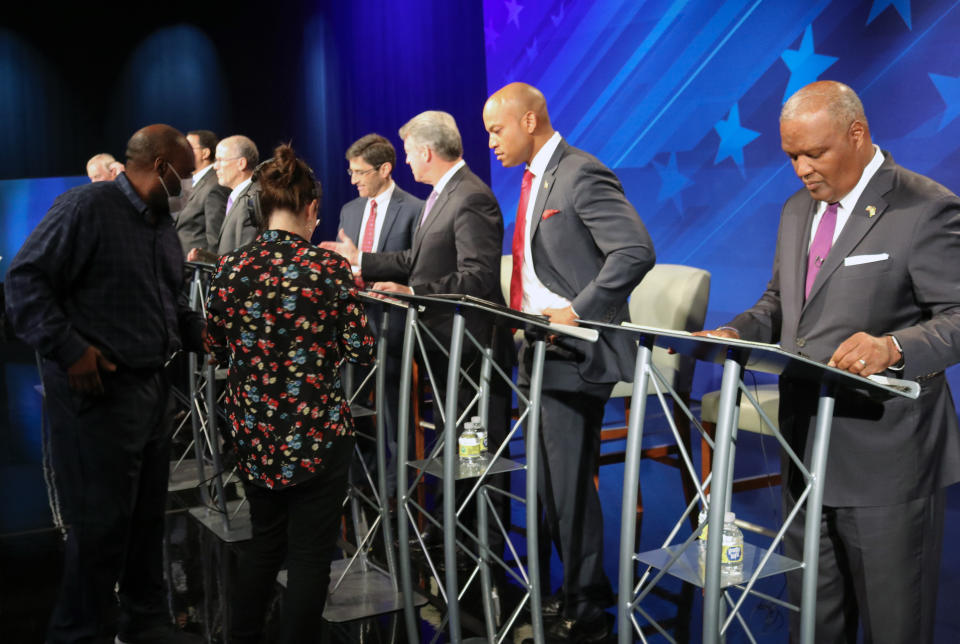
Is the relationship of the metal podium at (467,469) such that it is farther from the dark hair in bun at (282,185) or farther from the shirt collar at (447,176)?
the shirt collar at (447,176)

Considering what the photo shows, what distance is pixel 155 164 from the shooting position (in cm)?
280

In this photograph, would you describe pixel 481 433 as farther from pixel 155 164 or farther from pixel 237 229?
pixel 237 229

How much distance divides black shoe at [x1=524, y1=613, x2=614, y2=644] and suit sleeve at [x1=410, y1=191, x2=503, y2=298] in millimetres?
1234

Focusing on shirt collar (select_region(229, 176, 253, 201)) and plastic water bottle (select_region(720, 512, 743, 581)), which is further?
shirt collar (select_region(229, 176, 253, 201))

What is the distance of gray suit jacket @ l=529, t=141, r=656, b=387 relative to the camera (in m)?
2.91

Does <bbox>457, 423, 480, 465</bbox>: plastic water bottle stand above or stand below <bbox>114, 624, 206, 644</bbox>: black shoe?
above

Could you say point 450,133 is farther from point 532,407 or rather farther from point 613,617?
point 613,617

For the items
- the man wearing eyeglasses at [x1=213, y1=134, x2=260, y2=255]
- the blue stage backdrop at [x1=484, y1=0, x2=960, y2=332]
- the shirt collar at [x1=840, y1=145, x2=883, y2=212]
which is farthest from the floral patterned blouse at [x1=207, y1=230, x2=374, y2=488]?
the blue stage backdrop at [x1=484, y1=0, x2=960, y2=332]

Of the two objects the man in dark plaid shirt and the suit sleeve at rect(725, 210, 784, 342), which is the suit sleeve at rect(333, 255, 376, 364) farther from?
the suit sleeve at rect(725, 210, 784, 342)

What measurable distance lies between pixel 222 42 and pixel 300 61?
1.53 m

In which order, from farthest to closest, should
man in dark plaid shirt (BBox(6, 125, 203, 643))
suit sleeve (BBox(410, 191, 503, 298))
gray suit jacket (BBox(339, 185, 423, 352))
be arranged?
gray suit jacket (BBox(339, 185, 423, 352)), suit sleeve (BBox(410, 191, 503, 298)), man in dark plaid shirt (BBox(6, 125, 203, 643))

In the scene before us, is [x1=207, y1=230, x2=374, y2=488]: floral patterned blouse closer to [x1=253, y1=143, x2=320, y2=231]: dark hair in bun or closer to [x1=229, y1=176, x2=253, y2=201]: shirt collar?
[x1=253, y1=143, x2=320, y2=231]: dark hair in bun

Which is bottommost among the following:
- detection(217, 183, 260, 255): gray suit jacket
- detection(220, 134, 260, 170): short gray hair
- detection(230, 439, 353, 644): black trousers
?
detection(230, 439, 353, 644): black trousers

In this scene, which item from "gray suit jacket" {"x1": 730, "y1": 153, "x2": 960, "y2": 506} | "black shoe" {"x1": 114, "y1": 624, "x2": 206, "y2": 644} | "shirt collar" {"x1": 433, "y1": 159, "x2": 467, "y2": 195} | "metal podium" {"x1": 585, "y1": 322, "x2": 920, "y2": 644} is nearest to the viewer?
"metal podium" {"x1": 585, "y1": 322, "x2": 920, "y2": 644}
